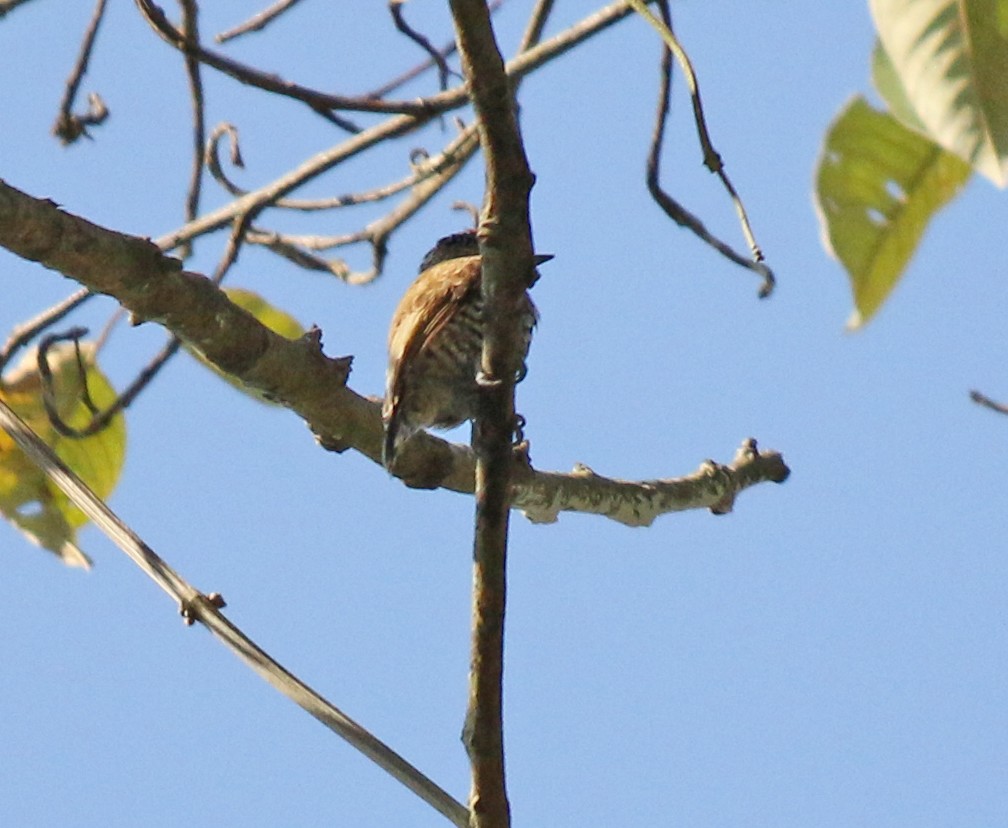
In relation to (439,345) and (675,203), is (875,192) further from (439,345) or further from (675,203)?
(439,345)

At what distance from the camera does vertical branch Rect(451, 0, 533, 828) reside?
6.53 ft

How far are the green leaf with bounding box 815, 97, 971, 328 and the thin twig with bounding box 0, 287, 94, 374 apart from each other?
1999 millimetres

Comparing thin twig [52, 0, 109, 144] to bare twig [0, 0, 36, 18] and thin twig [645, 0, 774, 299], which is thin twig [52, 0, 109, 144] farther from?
thin twig [645, 0, 774, 299]

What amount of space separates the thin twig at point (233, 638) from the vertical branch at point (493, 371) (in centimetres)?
36

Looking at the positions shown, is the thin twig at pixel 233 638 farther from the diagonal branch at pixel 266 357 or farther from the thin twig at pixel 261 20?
the thin twig at pixel 261 20

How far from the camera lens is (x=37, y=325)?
320 cm

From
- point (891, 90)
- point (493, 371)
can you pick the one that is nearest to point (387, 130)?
point (493, 371)

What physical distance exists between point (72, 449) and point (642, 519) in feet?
4.32

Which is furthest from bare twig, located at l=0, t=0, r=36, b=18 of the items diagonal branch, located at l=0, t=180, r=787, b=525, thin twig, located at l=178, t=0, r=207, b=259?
diagonal branch, located at l=0, t=180, r=787, b=525

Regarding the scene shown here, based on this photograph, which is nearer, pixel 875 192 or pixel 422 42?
pixel 875 192

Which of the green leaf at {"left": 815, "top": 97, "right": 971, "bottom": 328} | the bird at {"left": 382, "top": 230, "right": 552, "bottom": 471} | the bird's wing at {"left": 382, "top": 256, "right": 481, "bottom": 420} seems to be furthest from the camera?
the bird's wing at {"left": 382, "top": 256, "right": 481, "bottom": 420}

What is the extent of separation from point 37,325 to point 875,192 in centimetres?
212

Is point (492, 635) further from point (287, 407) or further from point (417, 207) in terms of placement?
point (417, 207)

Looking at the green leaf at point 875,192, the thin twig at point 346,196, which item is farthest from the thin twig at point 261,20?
the green leaf at point 875,192
